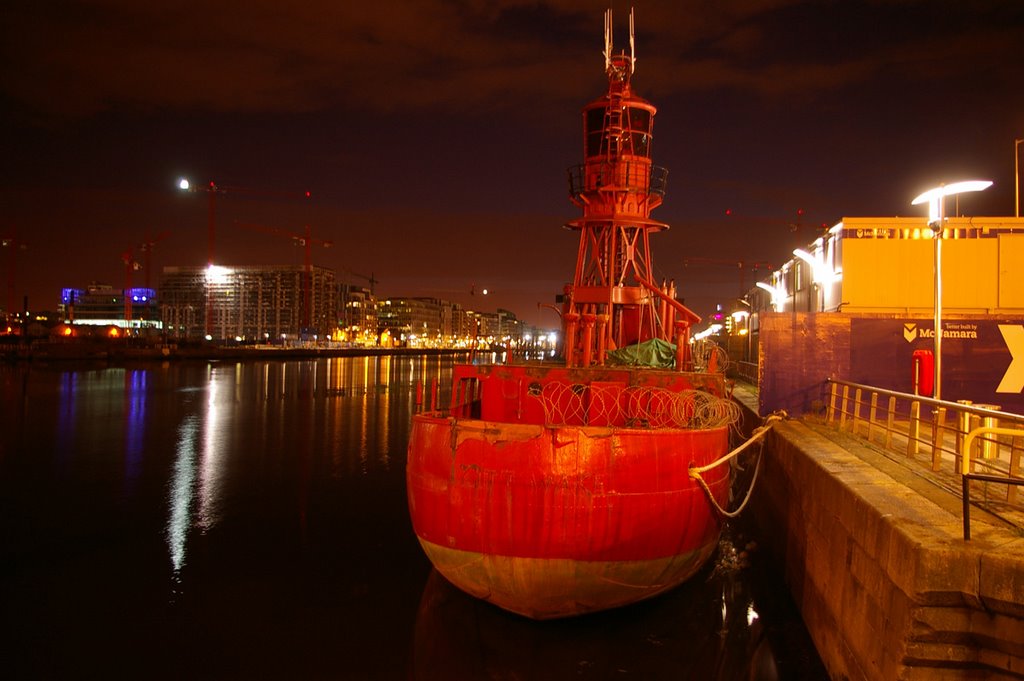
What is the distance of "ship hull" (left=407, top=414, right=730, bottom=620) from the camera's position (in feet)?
30.4

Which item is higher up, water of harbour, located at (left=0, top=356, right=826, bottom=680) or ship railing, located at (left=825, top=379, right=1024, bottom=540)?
ship railing, located at (left=825, top=379, right=1024, bottom=540)

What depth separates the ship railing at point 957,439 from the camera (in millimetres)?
6887

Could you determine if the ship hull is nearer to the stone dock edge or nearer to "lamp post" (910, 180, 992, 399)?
the stone dock edge

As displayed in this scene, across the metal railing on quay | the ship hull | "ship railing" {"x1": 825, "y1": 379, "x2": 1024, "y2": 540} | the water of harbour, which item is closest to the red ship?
the ship hull

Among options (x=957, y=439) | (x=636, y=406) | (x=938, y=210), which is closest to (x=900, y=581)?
(x=957, y=439)

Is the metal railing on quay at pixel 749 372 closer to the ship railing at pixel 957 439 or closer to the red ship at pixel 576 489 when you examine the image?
the ship railing at pixel 957 439

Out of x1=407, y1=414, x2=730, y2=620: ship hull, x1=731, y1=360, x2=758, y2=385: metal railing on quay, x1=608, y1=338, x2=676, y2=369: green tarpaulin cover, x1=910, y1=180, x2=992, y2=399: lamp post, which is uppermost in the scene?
x1=910, y1=180, x2=992, y2=399: lamp post

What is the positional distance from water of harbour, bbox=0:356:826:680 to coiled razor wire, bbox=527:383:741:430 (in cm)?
288

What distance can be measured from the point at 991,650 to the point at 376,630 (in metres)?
7.65

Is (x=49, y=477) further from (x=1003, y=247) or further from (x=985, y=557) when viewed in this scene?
(x=1003, y=247)

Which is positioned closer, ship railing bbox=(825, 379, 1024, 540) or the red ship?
ship railing bbox=(825, 379, 1024, 540)

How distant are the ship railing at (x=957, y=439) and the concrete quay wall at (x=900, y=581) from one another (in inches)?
17.2

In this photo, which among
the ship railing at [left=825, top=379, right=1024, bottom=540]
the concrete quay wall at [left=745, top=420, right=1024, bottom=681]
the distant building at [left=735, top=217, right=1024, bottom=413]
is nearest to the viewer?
the concrete quay wall at [left=745, top=420, right=1024, bottom=681]

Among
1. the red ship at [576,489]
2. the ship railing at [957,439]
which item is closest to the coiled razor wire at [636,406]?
the red ship at [576,489]
